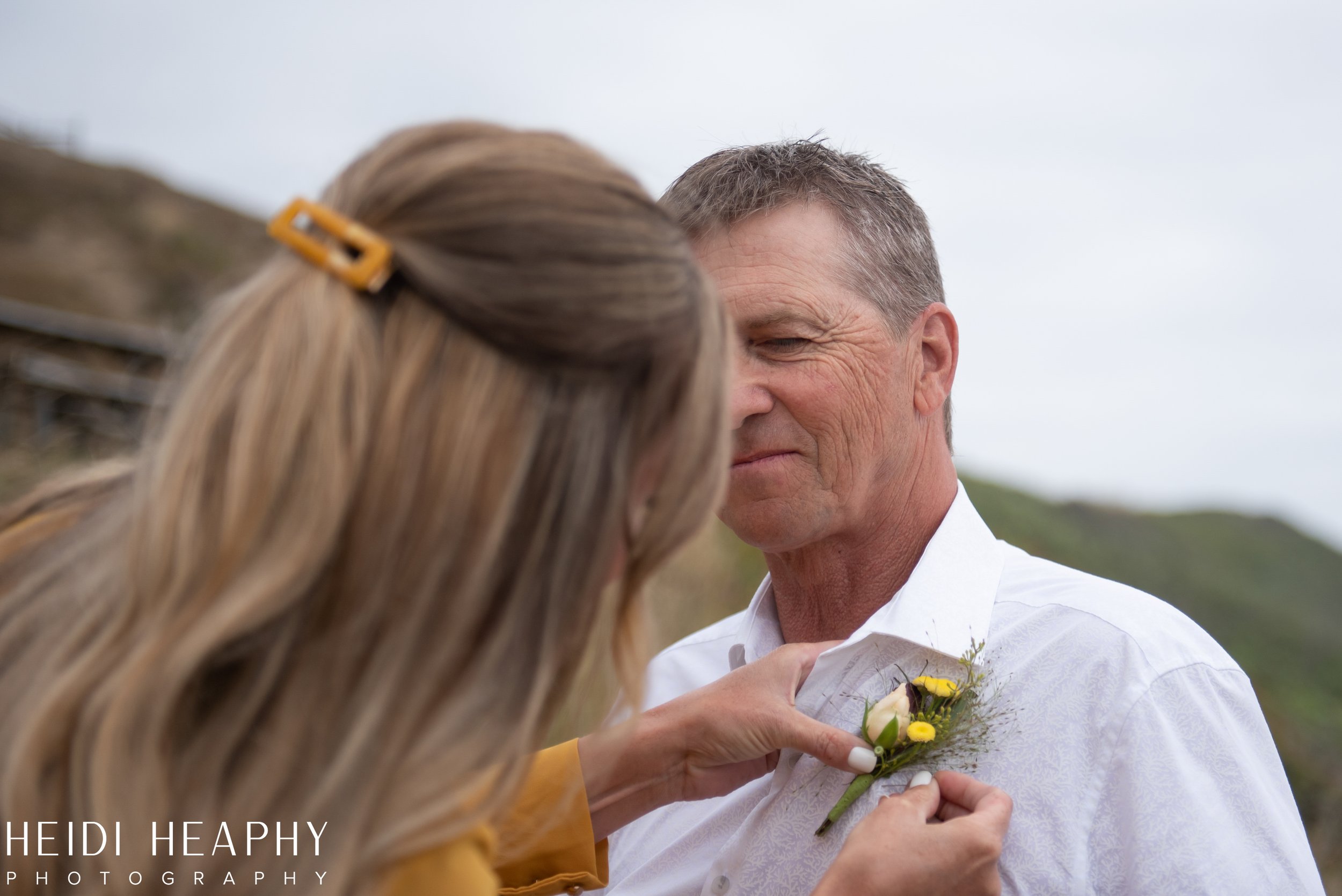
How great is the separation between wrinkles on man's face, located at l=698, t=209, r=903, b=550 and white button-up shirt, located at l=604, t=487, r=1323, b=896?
32 centimetres

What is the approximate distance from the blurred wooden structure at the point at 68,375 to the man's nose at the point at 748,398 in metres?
11.0

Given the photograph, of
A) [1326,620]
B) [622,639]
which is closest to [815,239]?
[622,639]

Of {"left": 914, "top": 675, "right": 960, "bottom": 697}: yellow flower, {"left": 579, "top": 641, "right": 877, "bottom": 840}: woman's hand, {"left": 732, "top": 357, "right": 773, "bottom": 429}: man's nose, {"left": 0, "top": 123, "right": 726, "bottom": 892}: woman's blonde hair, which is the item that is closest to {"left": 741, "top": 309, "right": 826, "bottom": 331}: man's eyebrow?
{"left": 732, "top": 357, "right": 773, "bottom": 429}: man's nose

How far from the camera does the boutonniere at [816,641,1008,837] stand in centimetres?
206

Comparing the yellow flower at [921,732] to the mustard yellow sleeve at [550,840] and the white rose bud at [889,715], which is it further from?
the mustard yellow sleeve at [550,840]

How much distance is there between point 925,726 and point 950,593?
459 mm

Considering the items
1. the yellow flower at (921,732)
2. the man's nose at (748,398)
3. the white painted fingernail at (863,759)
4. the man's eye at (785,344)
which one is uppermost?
the man's eye at (785,344)

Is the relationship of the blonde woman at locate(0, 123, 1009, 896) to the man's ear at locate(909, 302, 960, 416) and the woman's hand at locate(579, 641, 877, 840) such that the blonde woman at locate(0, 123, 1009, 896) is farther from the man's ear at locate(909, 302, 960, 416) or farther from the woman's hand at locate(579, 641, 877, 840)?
the man's ear at locate(909, 302, 960, 416)

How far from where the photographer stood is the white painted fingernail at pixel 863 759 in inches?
81.0

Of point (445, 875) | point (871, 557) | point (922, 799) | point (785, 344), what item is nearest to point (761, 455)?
point (785, 344)

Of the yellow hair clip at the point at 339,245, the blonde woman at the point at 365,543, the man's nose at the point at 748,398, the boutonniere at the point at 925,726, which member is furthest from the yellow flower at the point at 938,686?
the yellow hair clip at the point at 339,245

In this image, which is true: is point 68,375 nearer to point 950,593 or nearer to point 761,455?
point 761,455

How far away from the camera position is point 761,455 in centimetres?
265

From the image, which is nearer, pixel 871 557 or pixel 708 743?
pixel 708 743
